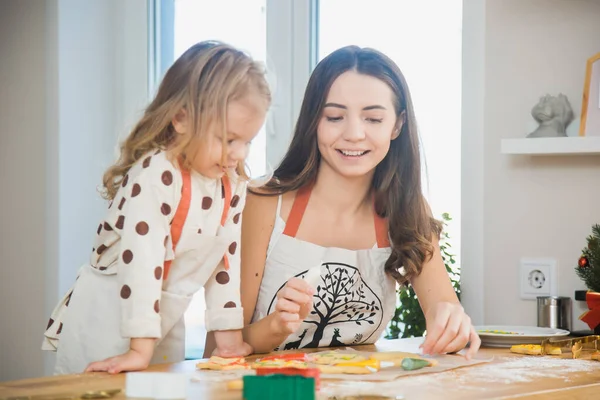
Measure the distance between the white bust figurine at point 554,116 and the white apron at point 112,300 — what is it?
3.28 feet

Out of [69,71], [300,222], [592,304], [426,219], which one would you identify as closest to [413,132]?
[426,219]

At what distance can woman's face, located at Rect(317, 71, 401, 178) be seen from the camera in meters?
1.77

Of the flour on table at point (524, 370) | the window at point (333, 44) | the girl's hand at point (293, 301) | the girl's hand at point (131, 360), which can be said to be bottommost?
the flour on table at point (524, 370)

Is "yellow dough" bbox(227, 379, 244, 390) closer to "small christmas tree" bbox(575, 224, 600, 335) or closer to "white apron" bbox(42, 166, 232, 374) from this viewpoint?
"white apron" bbox(42, 166, 232, 374)

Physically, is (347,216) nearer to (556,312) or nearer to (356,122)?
(356,122)

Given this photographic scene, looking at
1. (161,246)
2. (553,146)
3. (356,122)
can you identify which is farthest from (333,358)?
(553,146)

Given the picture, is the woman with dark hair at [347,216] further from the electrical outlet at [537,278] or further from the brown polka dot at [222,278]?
the electrical outlet at [537,278]

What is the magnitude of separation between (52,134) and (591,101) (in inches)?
72.0

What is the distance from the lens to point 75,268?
10.2ft

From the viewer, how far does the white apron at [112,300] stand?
4.90ft

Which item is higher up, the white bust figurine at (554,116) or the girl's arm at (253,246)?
the white bust figurine at (554,116)

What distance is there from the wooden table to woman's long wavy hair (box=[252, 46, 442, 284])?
1.25 feet

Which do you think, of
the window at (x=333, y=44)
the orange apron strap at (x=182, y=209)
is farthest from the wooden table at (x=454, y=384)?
the window at (x=333, y=44)

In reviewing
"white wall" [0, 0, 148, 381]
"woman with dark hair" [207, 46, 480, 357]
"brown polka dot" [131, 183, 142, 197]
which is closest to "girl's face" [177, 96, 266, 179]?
"brown polka dot" [131, 183, 142, 197]
